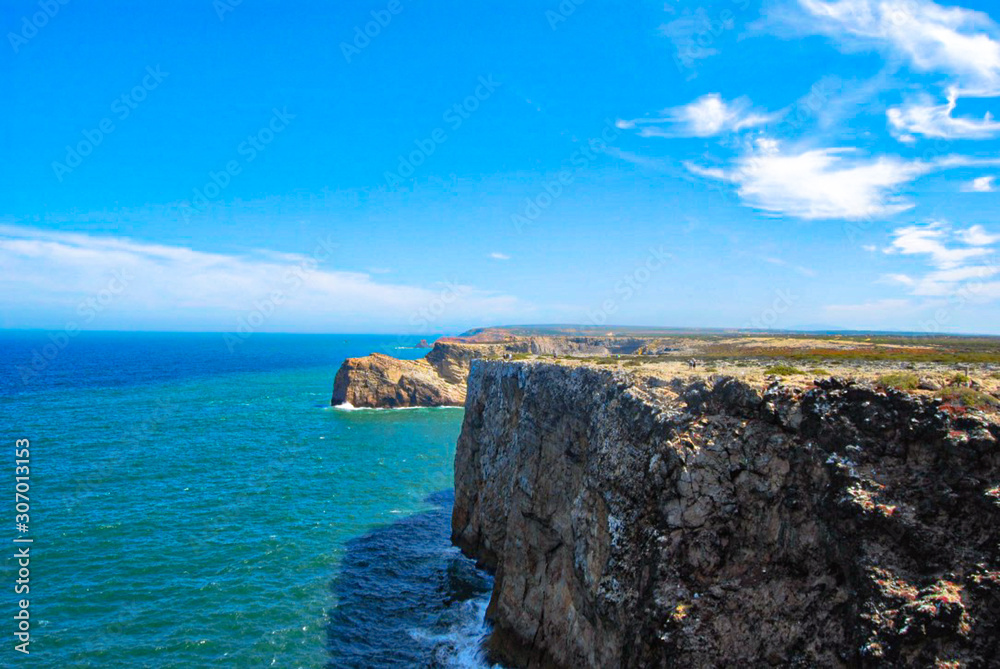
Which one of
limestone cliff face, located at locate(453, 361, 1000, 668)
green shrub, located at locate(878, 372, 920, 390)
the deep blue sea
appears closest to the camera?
limestone cliff face, located at locate(453, 361, 1000, 668)

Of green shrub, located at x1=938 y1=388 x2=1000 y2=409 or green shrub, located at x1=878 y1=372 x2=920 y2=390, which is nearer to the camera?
green shrub, located at x1=938 y1=388 x2=1000 y2=409

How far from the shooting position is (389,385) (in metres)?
97.3

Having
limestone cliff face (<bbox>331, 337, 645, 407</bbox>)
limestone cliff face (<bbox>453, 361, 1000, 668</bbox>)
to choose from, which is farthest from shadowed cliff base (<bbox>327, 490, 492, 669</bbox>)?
limestone cliff face (<bbox>331, 337, 645, 407</bbox>)

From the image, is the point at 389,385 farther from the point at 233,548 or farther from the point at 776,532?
the point at 776,532

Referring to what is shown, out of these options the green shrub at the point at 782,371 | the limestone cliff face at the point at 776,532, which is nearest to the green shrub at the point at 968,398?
the limestone cliff face at the point at 776,532

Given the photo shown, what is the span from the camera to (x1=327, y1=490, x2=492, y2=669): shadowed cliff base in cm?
2634

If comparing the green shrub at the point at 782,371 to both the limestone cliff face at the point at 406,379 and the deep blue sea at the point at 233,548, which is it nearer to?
the deep blue sea at the point at 233,548

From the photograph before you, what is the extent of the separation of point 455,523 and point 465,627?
37.2 ft

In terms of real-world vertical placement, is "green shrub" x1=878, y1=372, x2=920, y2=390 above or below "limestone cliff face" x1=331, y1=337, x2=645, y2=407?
above

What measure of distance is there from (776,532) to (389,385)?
282 feet

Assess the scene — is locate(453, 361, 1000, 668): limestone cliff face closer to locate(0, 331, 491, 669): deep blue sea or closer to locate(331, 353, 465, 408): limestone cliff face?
locate(0, 331, 491, 669): deep blue sea

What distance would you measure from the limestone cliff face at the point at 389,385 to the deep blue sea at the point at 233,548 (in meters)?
20.8

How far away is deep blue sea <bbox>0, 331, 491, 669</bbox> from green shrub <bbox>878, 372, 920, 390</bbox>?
2113 centimetres

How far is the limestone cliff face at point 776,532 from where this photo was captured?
1338 cm
